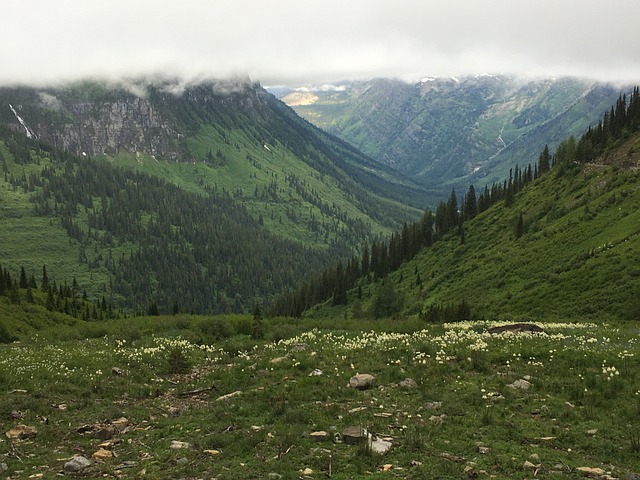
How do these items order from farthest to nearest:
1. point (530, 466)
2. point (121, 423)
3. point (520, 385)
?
point (520, 385) → point (121, 423) → point (530, 466)

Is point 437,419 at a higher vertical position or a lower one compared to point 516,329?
higher

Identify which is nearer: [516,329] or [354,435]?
[354,435]

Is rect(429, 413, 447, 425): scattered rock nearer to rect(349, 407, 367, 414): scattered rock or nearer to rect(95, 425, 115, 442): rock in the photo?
rect(349, 407, 367, 414): scattered rock

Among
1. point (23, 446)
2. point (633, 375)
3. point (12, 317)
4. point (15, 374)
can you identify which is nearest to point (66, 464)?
point (23, 446)

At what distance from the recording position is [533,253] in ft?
277

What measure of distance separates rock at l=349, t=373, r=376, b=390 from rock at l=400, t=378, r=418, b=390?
4.47 ft

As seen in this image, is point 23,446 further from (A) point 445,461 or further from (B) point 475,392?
(B) point 475,392

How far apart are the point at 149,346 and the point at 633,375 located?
30434mm

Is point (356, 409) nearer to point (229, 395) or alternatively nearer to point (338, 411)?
point (338, 411)

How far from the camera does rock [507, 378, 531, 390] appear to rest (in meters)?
20.0

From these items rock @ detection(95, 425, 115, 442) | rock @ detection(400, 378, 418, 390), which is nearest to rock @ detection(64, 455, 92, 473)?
rock @ detection(95, 425, 115, 442)

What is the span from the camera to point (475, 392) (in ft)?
63.9

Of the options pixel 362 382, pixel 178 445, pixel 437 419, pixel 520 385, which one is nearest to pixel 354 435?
pixel 437 419

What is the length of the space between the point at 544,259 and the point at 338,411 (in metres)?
70.6
